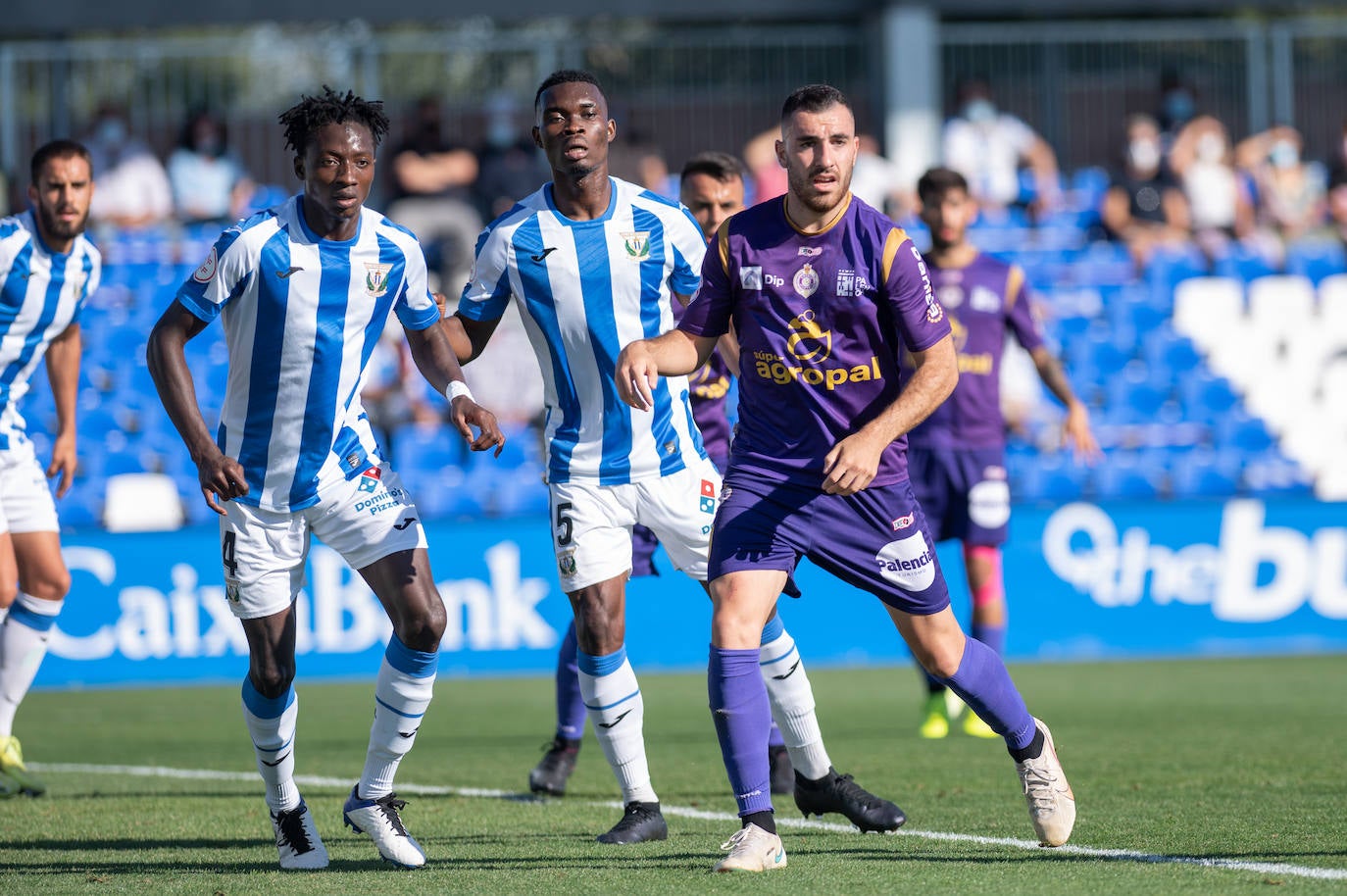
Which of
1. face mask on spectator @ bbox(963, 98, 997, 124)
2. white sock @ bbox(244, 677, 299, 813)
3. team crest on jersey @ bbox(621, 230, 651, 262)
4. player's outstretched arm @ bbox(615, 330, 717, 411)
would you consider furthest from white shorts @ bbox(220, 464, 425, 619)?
face mask on spectator @ bbox(963, 98, 997, 124)

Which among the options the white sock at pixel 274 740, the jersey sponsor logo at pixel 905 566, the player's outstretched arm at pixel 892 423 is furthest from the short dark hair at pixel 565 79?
the white sock at pixel 274 740

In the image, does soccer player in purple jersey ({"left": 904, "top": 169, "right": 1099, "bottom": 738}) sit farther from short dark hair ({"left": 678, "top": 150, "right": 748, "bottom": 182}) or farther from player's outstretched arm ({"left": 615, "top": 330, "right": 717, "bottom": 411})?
player's outstretched arm ({"left": 615, "top": 330, "right": 717, "bottom": 411})

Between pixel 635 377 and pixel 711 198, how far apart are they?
8.65ft

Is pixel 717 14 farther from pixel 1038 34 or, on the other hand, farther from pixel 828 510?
pixel 828 510

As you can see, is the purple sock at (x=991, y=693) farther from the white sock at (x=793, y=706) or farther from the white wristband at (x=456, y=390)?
the white wristband at (x=456, y=390)

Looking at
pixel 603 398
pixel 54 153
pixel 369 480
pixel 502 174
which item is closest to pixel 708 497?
pixel 603 398

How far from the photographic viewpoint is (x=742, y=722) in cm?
538

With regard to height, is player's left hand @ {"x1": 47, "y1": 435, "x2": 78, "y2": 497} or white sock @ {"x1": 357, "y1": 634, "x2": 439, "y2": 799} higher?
player's left hand @ {"x1": 47, "y1": 435, "x2": 78, "y2": 497}

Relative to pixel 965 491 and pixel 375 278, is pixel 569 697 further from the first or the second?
pixel 965 491

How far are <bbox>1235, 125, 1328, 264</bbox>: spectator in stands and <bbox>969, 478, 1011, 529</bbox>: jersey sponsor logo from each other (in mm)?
11761

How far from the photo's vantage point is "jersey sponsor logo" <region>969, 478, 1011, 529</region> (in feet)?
30.8

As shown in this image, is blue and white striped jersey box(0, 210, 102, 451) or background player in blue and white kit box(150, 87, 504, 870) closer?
background player in blue and white kit box(150, 87, 504, 870)

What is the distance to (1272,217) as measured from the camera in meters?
20.2

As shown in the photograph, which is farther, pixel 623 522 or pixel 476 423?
pixel 623 522
